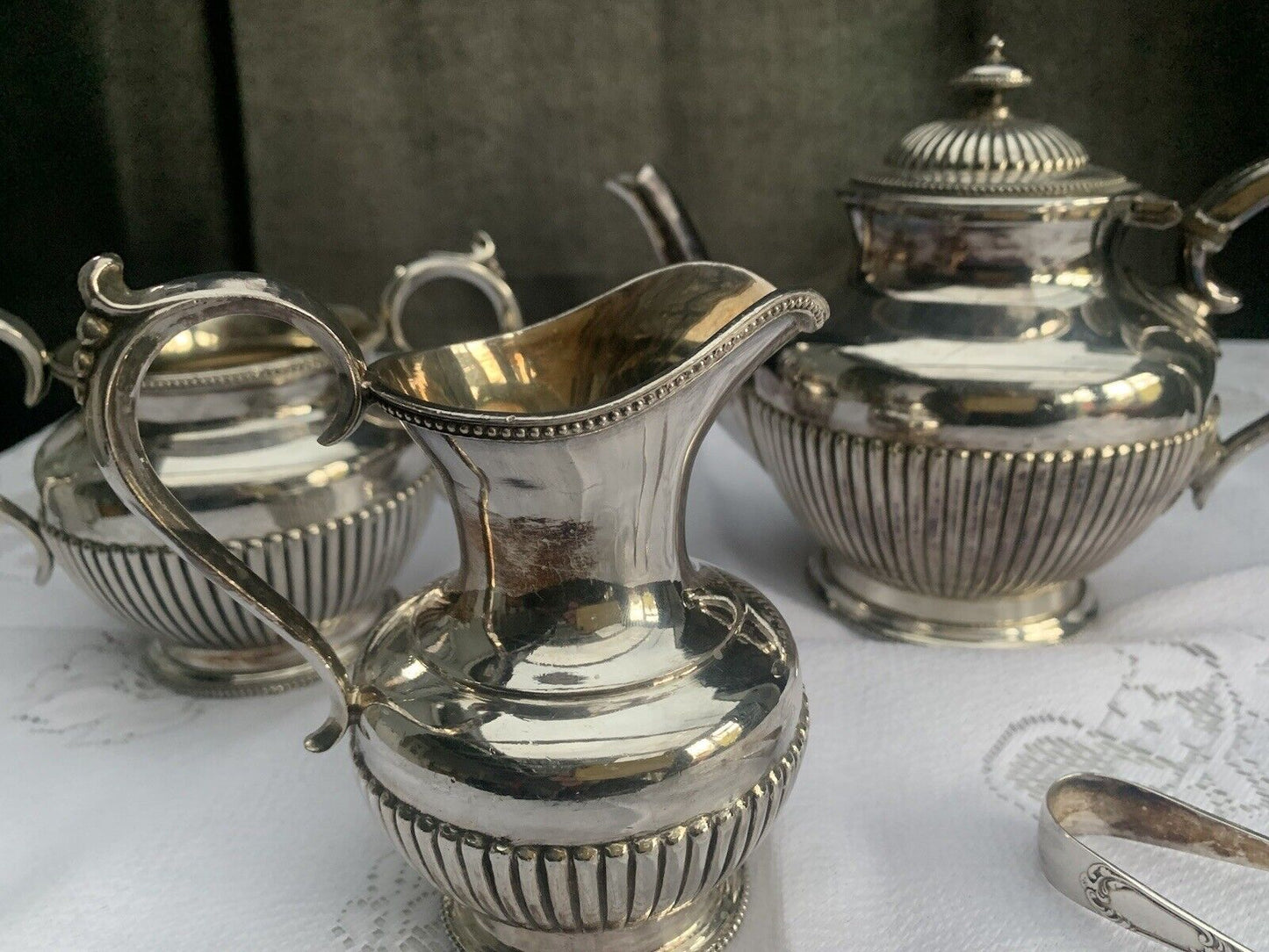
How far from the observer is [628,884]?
36 centimetres

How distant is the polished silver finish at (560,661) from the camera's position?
1.13ft

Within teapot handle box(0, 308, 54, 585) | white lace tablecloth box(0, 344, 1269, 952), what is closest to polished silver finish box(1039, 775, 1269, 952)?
white lace tablecloth box(0, 344, 1269, 952)

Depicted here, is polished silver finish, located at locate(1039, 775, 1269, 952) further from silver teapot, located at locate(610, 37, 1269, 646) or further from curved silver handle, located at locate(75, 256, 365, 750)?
curved silver handle, located at locate(75, 256, 365, 750)

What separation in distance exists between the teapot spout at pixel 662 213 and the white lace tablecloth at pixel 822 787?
262 millimetres

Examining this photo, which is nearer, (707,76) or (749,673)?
(749,673)

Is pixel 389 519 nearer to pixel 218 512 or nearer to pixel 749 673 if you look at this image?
pixel 218 512

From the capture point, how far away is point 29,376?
53 cm

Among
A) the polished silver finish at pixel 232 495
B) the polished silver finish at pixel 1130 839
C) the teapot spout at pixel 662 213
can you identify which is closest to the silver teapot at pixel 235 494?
the polished silver finish at pixel 232 495

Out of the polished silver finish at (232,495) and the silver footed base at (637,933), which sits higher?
the polished silver finish at (232,495)

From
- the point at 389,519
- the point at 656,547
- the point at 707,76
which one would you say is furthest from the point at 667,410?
the point at 707,76

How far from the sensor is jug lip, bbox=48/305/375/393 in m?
0.53

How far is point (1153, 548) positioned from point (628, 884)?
24.4 inches

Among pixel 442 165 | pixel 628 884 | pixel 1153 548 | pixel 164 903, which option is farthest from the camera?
pixel 442 165

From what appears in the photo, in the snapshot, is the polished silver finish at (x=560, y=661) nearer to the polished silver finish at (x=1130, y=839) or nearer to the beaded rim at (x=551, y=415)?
the beaded rim at (x=551, y=415)
